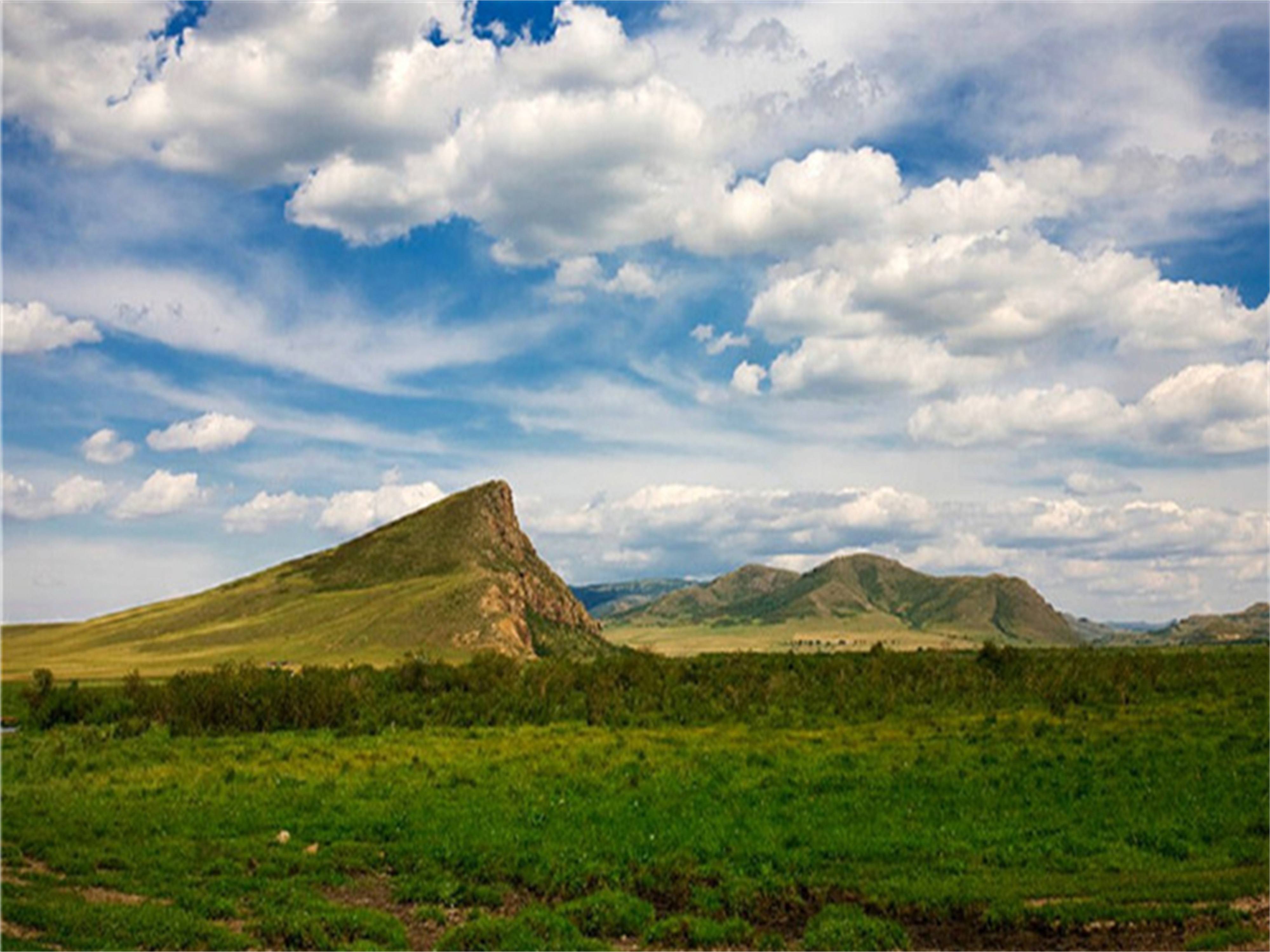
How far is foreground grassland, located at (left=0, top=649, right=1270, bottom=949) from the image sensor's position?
19859mm

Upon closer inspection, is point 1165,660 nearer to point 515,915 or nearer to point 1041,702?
point 1041,702

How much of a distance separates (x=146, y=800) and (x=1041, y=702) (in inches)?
1902

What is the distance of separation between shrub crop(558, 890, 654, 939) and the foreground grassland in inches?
2.5

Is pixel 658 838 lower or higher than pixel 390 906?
higher

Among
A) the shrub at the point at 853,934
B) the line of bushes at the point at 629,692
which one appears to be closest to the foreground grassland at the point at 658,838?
the shrub at the point at 853,934

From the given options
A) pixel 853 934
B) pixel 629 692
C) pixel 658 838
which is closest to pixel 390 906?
pixel 658 838

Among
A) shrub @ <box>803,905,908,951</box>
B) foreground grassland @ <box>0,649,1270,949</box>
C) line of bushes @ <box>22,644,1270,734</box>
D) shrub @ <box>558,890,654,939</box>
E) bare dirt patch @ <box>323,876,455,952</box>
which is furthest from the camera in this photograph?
line of bushes @ <box>22,644,1270,734</box>

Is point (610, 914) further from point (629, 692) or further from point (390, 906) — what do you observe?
point (629, 692)

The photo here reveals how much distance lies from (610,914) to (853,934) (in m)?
4.97

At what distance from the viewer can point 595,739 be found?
160 feet

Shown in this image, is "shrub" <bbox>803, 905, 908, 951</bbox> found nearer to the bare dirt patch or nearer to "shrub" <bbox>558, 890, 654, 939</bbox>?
"shrub" <bbox>558, 890, 654, 939</bbox>

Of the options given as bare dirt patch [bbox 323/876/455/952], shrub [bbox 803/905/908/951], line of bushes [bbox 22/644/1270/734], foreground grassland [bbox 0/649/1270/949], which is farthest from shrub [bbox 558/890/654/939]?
line of bushes [bbox 22/644/1270/734]

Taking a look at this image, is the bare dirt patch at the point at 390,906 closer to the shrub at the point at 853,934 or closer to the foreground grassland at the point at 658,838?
the foreground grassland at the point at 658,838

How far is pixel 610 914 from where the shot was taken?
2078cm
